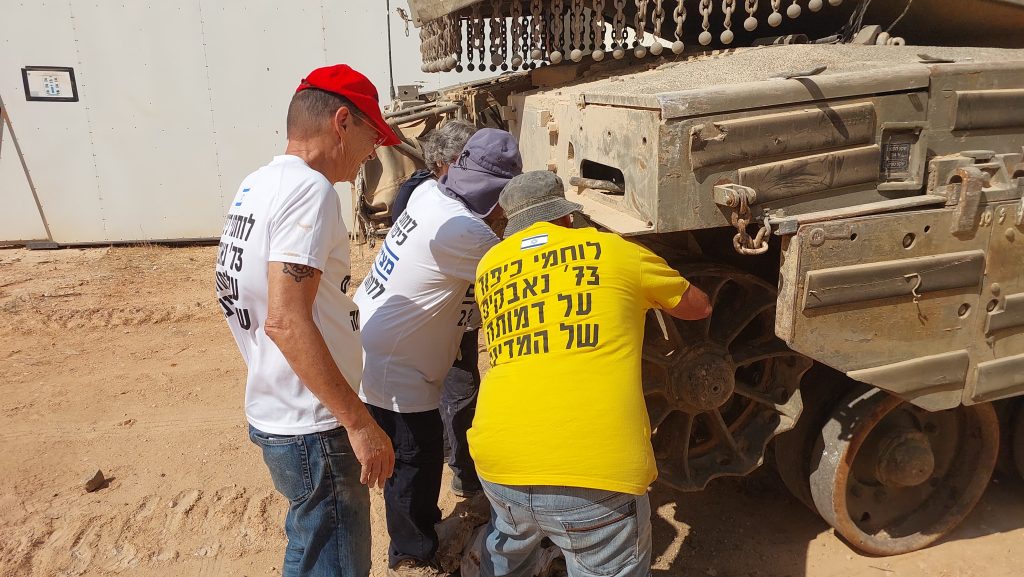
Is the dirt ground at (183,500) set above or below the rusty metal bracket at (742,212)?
below

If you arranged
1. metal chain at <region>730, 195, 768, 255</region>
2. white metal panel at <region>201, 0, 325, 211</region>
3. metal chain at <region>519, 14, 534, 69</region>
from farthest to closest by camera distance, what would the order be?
1. white metal panel at <region>201, 0, 325, 211</region>
2. metal chain at <region>519, 14, 534, 69</region>
3. metal chain at <region>730, 195, 768, 255</region>

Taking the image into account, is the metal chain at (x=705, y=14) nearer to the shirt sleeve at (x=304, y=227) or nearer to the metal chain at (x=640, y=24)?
the metal chain at (x=640, y=24)

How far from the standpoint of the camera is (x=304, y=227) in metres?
2.02

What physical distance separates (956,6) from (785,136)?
1.54 m

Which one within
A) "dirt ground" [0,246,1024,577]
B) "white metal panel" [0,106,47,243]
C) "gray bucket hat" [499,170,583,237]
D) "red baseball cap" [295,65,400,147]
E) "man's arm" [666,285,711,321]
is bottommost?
"dirt ground" [0,246,1024,577]

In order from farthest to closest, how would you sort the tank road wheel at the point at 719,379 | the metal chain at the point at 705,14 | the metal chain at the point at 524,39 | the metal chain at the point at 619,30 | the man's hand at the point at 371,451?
the metal chain at the point at 524,39 → the metal chain at the point at 619,30 → the metal chain at the point at 705,14 → the tank road wheel at the point at 719,379 → the man's hand at the point at 371,451

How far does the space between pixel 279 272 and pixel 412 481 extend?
1.20 metres

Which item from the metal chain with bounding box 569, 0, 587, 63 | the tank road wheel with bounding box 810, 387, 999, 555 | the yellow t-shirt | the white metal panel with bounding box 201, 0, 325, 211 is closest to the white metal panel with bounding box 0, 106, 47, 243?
the white metal panel with bounding box 201, 0, 325, 211

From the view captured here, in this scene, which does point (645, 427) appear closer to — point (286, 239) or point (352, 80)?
point (286, 239)

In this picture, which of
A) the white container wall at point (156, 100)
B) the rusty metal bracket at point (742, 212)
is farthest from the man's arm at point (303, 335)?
the white container wall at point (156, 100)

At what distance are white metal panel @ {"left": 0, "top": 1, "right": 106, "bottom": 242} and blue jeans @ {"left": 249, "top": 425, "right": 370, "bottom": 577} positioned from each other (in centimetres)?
750

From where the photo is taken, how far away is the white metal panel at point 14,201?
27.1 ft

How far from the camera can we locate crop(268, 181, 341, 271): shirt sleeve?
200 centimetres

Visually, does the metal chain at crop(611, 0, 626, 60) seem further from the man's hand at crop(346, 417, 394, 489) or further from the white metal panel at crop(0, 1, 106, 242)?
the white metal panel at crop(0, 1, 106, 242)
